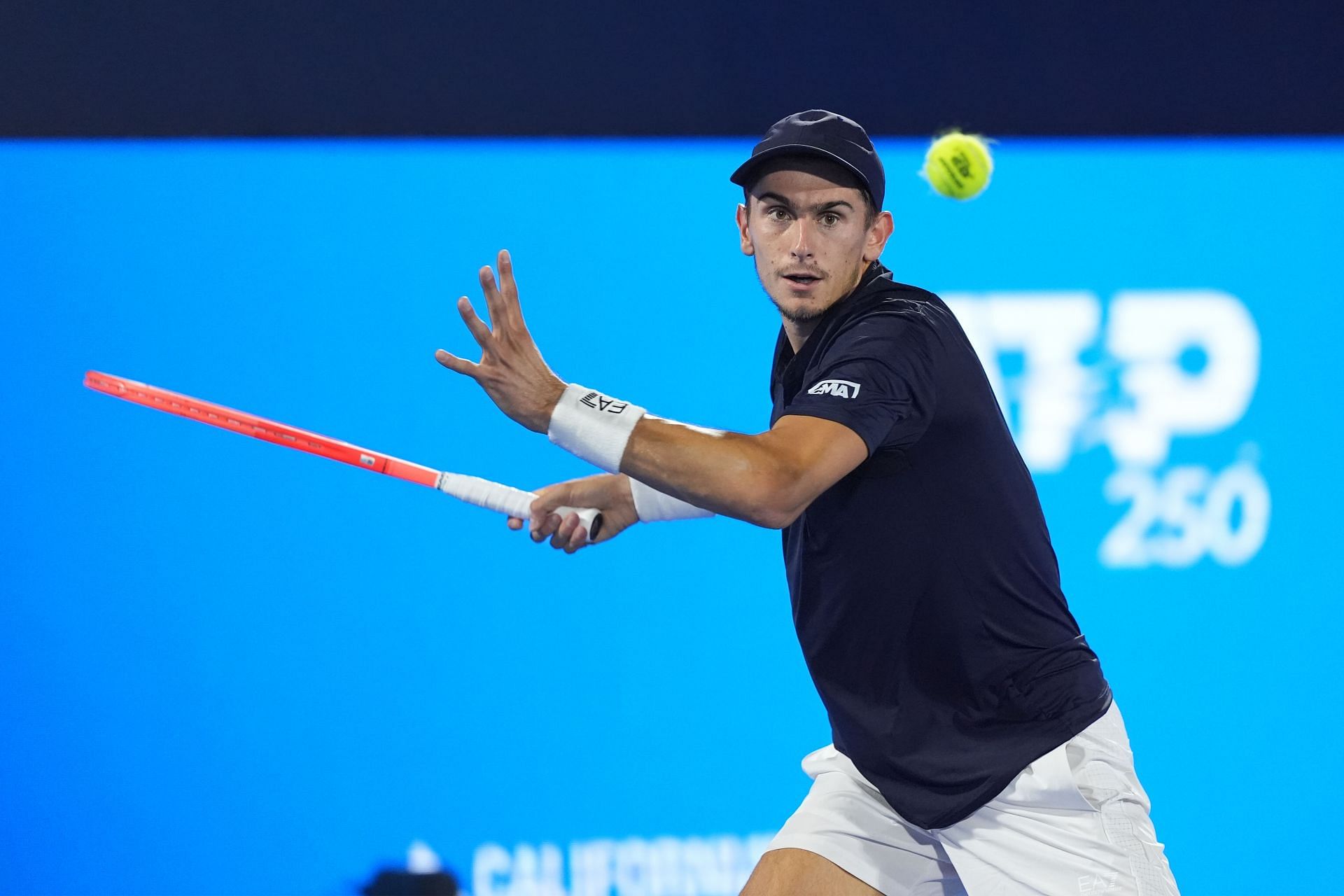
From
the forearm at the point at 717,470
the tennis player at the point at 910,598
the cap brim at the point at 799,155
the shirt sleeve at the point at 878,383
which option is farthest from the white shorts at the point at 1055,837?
the cap brim at the point at 799,155

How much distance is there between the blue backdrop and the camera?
11.2 feet

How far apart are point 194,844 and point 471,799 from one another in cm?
74

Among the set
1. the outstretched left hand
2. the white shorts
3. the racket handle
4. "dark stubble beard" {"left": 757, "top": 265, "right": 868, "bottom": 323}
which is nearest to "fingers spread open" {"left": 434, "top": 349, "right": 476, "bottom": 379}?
the outstretched left hand

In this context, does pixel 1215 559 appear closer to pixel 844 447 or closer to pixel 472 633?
pixel 472 633

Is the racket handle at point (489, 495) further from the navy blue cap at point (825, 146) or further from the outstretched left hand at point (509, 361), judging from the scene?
the navy blue cap at point (825, 146)

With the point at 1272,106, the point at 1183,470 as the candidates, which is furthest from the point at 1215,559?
the point at 1272,106

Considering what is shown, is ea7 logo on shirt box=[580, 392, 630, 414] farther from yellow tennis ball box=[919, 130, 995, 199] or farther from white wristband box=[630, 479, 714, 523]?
yellow tennis ball box=[919, 130, 995, 199]

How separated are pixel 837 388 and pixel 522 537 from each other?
6.11 ft

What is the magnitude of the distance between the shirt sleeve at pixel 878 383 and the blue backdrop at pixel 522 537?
1.66 m

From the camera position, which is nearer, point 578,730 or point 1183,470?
point 578,730

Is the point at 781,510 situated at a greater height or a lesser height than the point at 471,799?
greater

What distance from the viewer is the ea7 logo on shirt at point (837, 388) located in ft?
6.12

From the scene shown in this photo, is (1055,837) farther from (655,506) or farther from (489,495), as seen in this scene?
(489,495)

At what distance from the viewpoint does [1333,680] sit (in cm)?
396
